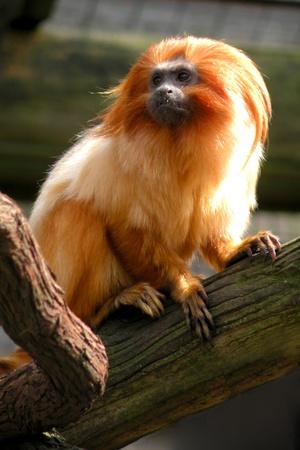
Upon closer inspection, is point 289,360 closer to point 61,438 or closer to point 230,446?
point 61,438

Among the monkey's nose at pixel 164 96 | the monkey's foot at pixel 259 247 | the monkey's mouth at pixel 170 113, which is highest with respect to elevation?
the monkey's nose at pixel 164 96

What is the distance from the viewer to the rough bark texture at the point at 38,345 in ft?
10.9

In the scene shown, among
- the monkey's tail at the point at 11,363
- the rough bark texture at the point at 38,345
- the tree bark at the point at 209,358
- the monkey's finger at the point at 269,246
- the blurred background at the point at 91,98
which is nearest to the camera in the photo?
the rough bark texture at the point at 38,345

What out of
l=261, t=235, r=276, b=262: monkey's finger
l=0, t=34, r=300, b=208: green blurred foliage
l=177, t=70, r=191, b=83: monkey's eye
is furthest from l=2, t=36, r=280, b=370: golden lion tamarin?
l=0, t=34, r=300, b=208: green blurred foliage

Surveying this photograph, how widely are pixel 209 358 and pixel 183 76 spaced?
1.42m

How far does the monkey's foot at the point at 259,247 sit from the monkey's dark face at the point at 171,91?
2.25 ft

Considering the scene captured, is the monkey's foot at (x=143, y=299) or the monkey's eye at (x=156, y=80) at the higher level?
the monkey's eye at (x=156, y=80)

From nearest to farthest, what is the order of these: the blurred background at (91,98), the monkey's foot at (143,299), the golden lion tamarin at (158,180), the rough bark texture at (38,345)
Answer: the rough bark texture at (38,345)
the monkey's foot at (143,299)
the golden lion tamarin at (158,180)
the blurred background at (91,98)

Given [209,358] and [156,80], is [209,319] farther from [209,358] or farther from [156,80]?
[156,80]

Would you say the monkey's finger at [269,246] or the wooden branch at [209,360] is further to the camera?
the monkey's finger at [269,246]

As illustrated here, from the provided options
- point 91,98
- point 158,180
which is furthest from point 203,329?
point 91,98

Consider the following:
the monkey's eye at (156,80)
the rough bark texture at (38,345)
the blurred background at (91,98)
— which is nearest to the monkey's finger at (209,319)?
the rough bark texture at (38,345)

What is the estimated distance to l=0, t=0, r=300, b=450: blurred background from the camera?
23.3ft

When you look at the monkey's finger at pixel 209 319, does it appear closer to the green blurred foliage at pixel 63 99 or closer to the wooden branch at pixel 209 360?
the wooden branch at pixel 209 360
